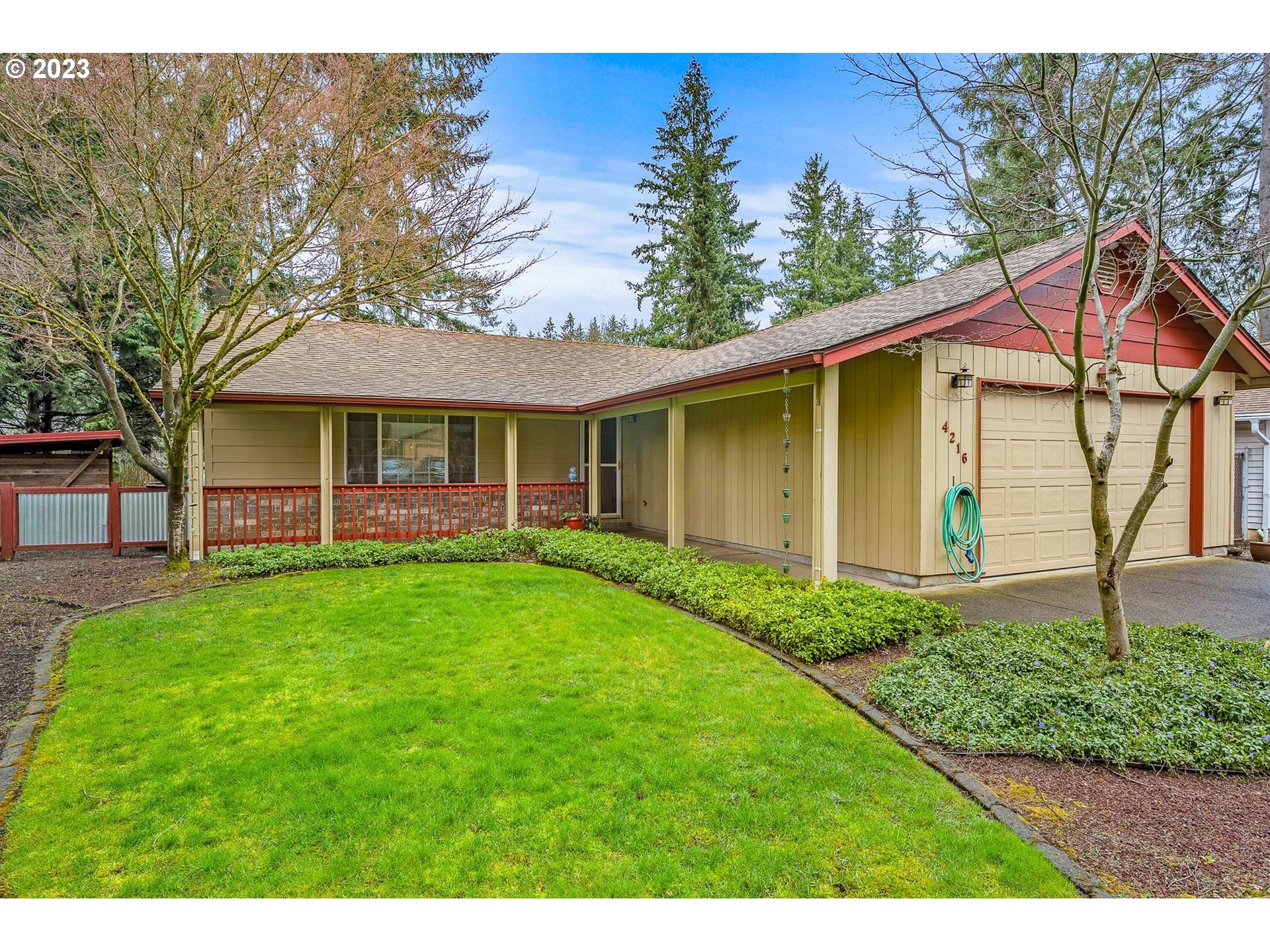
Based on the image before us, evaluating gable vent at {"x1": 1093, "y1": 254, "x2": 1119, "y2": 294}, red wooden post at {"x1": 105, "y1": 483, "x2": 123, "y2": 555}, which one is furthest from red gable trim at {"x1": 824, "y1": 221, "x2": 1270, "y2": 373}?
red wooden post at {"x1": 105, "y1": 483, "x2": 123, "y2": 555}

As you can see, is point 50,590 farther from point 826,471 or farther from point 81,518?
point 826,471

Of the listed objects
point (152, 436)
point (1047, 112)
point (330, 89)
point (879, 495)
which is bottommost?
point (879, 495)

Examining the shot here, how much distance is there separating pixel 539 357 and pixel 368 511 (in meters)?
5.31

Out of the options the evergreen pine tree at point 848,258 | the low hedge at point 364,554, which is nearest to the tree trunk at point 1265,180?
the low hedge at point 364,554

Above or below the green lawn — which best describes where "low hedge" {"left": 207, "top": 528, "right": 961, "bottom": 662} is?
above

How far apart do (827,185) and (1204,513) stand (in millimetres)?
21757

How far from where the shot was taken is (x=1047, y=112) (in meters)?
4.35

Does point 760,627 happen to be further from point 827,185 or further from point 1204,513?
point 827,185

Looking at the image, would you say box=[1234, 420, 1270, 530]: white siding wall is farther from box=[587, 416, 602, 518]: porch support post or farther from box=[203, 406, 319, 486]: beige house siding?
Result: box=[203, 406, 319, 486]: beige house siding

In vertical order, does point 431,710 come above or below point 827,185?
below

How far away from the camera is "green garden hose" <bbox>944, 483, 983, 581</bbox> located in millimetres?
6586

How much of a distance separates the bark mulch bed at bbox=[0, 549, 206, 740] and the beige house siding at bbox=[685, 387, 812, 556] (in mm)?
6989

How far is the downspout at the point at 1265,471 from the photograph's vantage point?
1046 cm
